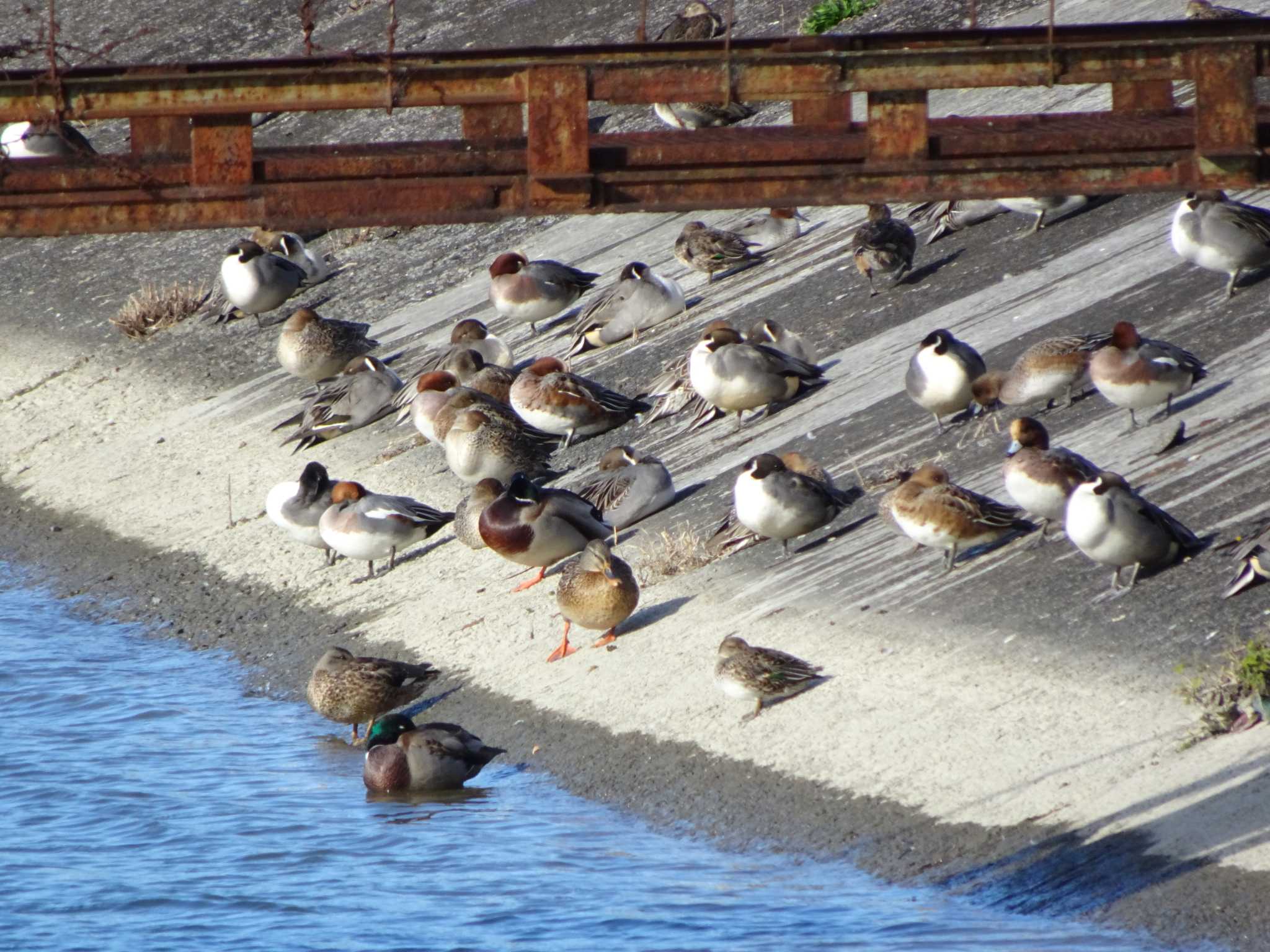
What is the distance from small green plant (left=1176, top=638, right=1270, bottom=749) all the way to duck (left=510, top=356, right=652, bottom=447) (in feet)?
28.1

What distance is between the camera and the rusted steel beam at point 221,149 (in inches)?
323

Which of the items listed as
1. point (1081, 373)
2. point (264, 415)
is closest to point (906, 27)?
point (264, 415)

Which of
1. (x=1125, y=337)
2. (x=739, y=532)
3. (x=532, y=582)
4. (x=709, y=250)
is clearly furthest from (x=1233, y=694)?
(x=709, y=250)

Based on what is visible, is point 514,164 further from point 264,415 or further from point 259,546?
point 264,415

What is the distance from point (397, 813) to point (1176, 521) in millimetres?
5249

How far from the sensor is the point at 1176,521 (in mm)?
12008

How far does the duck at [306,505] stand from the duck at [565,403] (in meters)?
2.13

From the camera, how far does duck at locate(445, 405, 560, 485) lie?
56.1 ft

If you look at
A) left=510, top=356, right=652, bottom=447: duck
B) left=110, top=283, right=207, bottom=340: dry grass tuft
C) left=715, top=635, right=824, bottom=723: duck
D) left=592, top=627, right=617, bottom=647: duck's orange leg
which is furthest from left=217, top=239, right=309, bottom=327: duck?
left=715, top=635, right=824, bottom=723: duck

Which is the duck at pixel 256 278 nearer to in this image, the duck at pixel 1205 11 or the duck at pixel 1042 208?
the duck at pixel 1042 208

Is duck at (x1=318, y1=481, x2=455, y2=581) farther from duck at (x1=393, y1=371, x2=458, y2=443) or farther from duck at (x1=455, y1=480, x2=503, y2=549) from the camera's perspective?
duck at (x1=393, y1=371, x2=458, y2=443)

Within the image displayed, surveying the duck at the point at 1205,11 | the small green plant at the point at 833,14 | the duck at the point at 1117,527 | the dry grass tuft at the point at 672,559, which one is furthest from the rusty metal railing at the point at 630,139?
the small green plant at the point at 833,14

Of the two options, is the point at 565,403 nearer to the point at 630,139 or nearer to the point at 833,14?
the point at 630,139

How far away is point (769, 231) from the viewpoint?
73.4 ft
